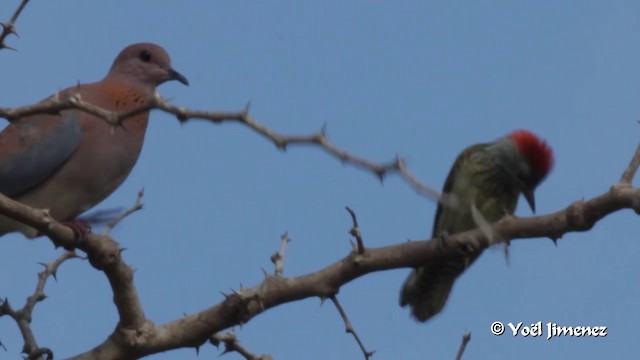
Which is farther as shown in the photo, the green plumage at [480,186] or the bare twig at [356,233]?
the green plumage at [480,186]

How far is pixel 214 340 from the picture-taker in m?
4.73

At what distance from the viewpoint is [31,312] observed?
494 centimetres

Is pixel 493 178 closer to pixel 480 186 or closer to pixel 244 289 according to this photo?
pixel 480 186

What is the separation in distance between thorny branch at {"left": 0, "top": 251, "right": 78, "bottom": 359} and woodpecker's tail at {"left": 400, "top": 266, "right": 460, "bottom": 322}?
1.69 meters

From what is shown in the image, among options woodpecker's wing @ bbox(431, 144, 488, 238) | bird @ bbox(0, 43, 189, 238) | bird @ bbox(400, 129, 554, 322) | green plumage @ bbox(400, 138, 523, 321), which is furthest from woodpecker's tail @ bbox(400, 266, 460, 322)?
bird @ bbox(0, 43, 189, 238)

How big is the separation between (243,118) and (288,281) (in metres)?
1.38

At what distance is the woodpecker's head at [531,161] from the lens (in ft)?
20.7

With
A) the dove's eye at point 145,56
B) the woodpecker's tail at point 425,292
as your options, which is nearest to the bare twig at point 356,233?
the woodpecker's tail at point 425,292

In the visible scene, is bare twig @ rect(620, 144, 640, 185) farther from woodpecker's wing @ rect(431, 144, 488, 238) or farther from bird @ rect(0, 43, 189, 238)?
bird @ rect(0, 43, 189, 238)

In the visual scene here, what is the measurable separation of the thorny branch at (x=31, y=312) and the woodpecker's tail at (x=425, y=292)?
66.7 inches

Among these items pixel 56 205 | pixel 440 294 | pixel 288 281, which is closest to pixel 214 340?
pixel 288 281

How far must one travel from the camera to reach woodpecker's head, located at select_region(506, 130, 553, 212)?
6.31 metres

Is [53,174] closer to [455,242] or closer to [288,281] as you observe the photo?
[288,281]

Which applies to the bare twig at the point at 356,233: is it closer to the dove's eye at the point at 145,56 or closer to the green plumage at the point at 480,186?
the green plumage at the point at 480,186
